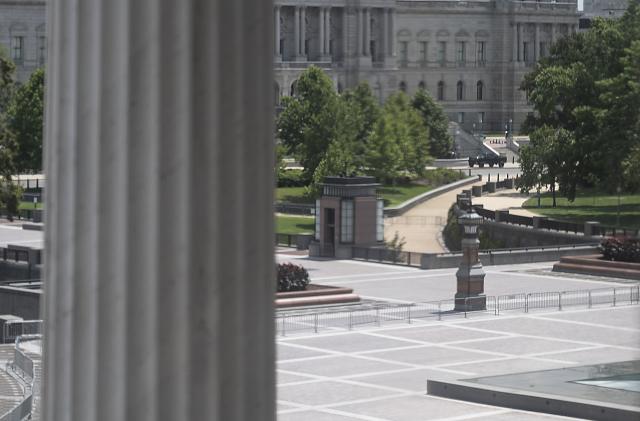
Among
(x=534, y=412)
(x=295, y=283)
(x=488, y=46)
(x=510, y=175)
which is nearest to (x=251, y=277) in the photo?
(x=534, y=412)

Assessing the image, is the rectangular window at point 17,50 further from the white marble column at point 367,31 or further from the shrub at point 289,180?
the shrub at point 289,180

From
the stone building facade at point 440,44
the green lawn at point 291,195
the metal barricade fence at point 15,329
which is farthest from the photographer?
the stone building facade at point 440,44

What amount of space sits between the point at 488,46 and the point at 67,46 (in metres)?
158

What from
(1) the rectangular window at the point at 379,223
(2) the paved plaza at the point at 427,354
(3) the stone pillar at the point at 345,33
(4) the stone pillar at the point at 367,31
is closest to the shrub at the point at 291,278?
(2) the paved plaza at the point at 427,354

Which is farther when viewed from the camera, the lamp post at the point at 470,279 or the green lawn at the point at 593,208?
the green lawn at the point at 593,208

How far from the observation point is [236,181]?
516 cm

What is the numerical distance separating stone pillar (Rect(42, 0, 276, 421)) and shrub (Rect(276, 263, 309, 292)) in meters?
34.5

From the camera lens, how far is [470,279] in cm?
3844

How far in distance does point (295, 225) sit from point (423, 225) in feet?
18.2

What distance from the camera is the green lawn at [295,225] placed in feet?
207

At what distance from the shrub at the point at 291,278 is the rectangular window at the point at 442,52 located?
122 metres

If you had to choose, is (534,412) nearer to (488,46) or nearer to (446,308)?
(446,308)

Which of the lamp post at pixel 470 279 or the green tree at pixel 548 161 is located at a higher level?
the green tree at pixel 548 161

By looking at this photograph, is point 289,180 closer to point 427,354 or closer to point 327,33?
point 427,354
